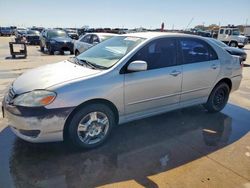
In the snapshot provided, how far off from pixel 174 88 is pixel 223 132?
4.04ft

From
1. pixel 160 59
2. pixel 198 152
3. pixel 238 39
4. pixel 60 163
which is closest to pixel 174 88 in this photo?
pixel 160 59

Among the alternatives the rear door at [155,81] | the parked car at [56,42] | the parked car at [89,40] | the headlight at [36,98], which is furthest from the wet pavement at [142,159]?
the parked car at [56,42]

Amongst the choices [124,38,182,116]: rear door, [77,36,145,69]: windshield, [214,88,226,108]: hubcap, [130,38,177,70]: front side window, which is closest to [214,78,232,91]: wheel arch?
[214,88,226,108]: hubcap

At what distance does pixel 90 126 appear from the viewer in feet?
11.2

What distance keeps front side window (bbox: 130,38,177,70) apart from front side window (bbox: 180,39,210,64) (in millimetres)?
237

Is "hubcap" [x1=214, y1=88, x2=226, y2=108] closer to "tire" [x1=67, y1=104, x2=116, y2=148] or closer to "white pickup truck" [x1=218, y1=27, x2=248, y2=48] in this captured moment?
"tire" [x1=67, y1=104, x2=116, y2=148]

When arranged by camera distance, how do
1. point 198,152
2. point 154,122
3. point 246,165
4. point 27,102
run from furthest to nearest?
point 154,122 → point 198,152 → point 246,165 → point 27,102

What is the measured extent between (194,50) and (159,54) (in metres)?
0.88

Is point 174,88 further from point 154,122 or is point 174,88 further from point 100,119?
point 100,119

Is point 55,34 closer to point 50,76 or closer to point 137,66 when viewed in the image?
point 50,76

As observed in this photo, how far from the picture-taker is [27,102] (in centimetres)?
303

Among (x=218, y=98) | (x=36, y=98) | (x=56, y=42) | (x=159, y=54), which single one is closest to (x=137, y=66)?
(x=159, y=54)

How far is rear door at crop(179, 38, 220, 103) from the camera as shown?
14.1 feet

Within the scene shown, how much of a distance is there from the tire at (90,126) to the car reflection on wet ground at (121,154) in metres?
0.15
